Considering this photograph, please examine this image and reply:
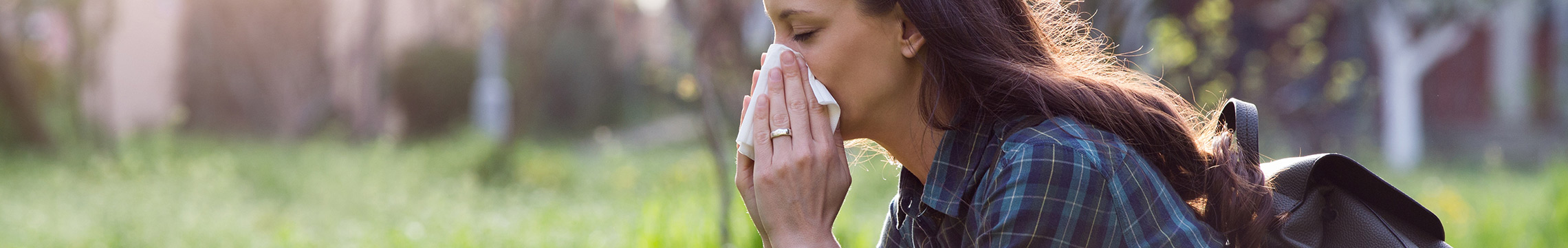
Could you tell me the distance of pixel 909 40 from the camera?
5.74 ft

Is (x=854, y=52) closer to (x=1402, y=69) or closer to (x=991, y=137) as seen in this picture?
(x=991, y=137)

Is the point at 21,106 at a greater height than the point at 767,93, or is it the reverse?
the point at 767,93

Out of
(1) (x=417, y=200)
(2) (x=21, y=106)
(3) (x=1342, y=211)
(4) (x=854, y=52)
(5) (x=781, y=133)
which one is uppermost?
(4) (x=854, y=52)

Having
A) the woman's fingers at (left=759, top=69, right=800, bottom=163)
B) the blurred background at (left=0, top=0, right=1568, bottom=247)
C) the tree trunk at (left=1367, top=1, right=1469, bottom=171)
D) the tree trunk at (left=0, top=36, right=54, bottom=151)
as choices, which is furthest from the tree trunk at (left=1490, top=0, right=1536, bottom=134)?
the tree trunk at (left=0, top=36, right=54, bottom=151)

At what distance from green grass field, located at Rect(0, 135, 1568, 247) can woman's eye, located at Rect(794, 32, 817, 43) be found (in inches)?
74.6

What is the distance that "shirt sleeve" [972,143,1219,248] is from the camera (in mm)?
1458

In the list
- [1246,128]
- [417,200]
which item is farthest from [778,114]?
[417,200]

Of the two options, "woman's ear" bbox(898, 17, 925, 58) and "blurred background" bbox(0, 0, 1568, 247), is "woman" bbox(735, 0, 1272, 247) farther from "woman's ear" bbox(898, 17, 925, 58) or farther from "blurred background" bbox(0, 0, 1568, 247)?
"blurred background" bbox(0, 0, 1568, 247)

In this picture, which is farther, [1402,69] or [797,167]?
[1402,69]

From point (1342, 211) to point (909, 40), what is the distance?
68cm

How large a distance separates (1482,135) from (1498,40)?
1.74 metres

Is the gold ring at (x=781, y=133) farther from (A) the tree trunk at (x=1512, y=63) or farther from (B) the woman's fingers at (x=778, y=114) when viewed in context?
(A) the tree trunk at (x=1512, y=63)

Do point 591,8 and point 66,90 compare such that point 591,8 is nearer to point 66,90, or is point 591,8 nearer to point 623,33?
point 623,33

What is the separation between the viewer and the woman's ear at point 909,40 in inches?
68.4
